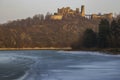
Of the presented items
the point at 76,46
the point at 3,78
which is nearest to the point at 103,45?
the point at 76,46

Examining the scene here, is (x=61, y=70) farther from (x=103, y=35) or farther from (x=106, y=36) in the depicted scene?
(x=103, y=35)

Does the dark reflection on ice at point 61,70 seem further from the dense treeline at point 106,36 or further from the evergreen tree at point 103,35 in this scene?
the evergreen tree at point 103,35

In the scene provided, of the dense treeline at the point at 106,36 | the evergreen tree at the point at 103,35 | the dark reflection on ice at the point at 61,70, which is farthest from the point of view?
the evergreen tree at the point at 103,35

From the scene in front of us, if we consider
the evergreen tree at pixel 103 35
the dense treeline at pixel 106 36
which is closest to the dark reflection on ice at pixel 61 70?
the dense treeline at pixel 106 36

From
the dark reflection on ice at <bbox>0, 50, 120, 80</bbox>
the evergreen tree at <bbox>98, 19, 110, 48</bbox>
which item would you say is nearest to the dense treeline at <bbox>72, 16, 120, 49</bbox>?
the evergreen tree at <bbox>98, 19, 110, 48</bbox>

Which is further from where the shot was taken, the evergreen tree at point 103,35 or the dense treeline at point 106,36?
the evergreen tree at point 103,35

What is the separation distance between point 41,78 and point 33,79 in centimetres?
69

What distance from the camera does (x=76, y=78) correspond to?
33.6 m

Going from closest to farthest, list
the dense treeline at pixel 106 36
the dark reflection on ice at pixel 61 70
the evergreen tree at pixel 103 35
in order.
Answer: the dark reflection on ice at pixel 61 70 < the dense treeline at pixel 106 36 < the evergreen tree at pixel 103 35

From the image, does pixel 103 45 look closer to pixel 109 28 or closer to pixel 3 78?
pixel 109 28

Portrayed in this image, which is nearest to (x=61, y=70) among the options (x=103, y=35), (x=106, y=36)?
A: (x=106, y=36)

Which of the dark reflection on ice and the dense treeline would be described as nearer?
the dark reflection on ice

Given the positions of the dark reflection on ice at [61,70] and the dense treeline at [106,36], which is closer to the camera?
the dark reflection on ice at [61,70]

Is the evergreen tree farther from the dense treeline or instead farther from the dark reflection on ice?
the dark reflection on ice
